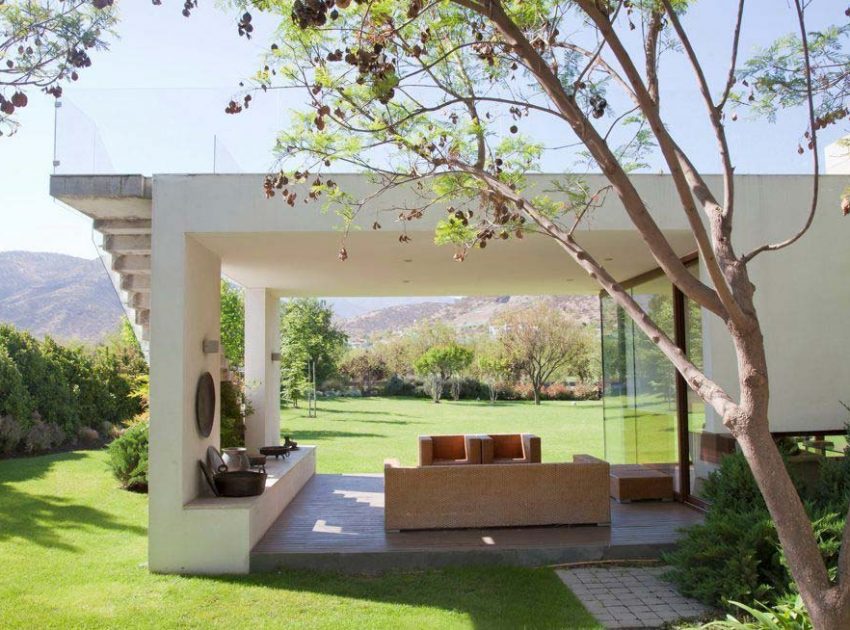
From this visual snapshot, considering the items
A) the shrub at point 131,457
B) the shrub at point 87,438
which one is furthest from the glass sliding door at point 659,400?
the shrub at point 87,438

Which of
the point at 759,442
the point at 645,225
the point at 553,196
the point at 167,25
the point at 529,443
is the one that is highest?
the point at 167,25

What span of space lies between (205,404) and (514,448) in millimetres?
5147

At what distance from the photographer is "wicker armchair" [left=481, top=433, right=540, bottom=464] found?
35.7ft

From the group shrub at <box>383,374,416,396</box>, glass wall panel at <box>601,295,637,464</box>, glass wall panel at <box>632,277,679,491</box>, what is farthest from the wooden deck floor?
shrub at <box>383,374,416,396</box>

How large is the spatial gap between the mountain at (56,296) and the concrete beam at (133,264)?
162 ft

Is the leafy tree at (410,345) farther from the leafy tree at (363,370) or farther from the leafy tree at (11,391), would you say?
the leafy tree at (11,391)

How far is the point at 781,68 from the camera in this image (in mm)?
4945

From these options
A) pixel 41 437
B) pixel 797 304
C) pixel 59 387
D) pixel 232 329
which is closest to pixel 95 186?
pixel 797 304

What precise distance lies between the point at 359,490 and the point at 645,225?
8.45 metres

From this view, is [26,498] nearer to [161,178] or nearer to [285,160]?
[161,178]

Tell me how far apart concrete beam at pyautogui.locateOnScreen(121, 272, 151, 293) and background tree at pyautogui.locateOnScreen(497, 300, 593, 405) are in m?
30.7

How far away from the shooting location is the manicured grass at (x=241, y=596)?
5.91 meters

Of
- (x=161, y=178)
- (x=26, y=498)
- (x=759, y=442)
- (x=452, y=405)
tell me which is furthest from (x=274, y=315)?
(x=452, y=405)

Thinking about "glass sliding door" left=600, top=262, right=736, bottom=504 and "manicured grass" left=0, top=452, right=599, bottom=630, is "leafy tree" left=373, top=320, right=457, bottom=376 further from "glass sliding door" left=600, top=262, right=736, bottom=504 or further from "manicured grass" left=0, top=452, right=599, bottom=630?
"manicured grass" left=0, top=452, right=599, bottom=630
